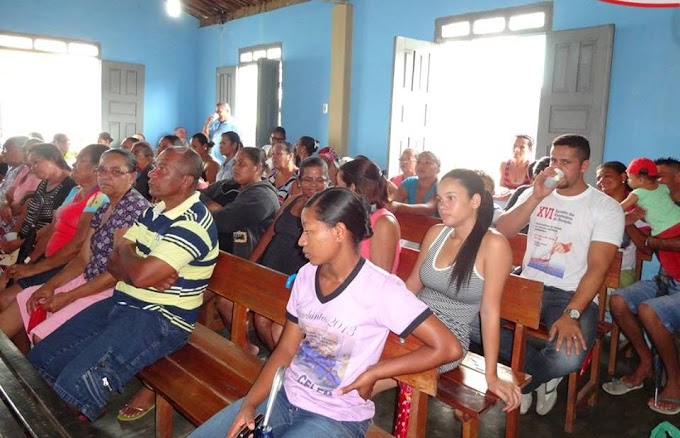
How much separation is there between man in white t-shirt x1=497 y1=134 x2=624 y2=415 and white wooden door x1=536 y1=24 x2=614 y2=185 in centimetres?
287

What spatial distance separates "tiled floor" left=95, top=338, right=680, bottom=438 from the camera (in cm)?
276

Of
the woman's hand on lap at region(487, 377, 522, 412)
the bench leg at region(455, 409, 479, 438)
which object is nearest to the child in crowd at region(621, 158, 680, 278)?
the woman's hand on lap at region(487, 377, 522, 412)

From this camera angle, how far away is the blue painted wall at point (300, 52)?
885 centimetres

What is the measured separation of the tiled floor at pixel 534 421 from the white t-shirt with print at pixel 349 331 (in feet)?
4.16

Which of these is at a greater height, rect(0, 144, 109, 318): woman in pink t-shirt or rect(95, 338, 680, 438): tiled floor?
rect(0, 144, 109, 318): woman in pink t-shirt

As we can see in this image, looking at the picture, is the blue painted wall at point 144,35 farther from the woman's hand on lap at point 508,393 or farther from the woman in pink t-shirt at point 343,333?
the woman's hand on lap at point 508,393

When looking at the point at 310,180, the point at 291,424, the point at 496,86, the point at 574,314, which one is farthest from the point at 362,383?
the point at 496,86

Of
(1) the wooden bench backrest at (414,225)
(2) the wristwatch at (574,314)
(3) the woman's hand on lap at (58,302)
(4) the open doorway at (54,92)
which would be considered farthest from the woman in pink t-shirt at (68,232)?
(4) the open doorway at (54,92)

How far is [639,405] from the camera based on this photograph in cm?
312

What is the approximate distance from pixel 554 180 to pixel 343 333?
167 cm

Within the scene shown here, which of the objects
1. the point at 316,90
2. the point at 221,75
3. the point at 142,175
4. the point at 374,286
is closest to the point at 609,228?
the point at 374,286

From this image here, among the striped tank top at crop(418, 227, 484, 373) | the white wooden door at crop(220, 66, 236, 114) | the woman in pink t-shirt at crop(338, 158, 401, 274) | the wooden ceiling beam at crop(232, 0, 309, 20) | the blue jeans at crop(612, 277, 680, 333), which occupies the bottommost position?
the blue jeans at crop(612, 277, 680, 333)

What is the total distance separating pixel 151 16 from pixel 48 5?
1915 millimetres

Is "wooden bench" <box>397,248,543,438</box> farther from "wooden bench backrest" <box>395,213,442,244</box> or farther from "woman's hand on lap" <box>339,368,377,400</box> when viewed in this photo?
"wooden bench backrest" <box>395,213,442,244</box>
